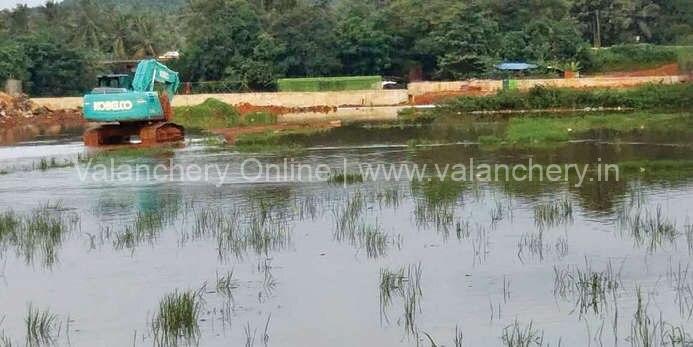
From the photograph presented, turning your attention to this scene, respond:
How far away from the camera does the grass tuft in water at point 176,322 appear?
1002 centimetres

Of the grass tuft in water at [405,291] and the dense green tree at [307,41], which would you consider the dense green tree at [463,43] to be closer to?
the dense green tree at [307,41]

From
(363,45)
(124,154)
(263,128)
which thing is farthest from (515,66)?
(124,154)

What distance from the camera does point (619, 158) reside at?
2423 cm

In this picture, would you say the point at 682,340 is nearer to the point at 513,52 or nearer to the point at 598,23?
the point at 513,52

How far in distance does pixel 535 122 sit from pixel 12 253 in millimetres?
23548

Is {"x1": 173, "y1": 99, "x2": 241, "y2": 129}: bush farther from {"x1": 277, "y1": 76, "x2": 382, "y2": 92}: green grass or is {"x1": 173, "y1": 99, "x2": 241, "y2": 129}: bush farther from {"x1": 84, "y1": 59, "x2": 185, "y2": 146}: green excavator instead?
{"x1": 277, "y1": 76, "x2": 382, "y2": 92}: green grass

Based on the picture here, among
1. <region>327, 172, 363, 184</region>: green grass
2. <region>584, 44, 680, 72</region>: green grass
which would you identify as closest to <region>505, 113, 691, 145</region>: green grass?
<region>327, 172, 363, 184</region>: green grass

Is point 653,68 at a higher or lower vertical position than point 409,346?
higher

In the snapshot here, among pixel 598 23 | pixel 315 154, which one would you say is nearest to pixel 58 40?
pixel 598 23

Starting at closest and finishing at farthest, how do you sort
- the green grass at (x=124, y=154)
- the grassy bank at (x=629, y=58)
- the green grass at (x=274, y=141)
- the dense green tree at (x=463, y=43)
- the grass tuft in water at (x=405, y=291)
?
the grass tuft in water at (x=405, y=291) → the green grass at (x=124, y=154) → the green grass at (x=274, y=141) → the dense green tree at (x=463, y=43) → the grassy bank at (x=629, y=58)

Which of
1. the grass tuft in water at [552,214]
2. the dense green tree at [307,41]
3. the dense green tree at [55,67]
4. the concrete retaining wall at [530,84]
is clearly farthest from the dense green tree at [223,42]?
the grass tuft in water at [552,214]

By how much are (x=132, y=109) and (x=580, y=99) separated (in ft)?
66.9

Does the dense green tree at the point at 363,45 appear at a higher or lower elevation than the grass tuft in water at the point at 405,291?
higher

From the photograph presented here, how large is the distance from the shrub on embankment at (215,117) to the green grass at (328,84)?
10.0m
